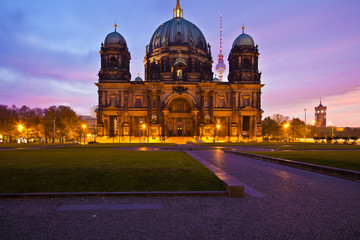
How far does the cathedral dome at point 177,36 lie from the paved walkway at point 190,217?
72039mm

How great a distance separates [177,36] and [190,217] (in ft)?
248

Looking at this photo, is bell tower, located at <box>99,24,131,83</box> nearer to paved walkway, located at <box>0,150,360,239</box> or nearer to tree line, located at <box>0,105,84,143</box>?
tree line, located at <box>0,105,84,143</box>

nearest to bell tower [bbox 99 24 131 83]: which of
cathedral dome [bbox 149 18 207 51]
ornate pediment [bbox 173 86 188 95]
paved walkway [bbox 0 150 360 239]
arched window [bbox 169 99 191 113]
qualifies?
ornate pediment [bbox 173 86 188 95]

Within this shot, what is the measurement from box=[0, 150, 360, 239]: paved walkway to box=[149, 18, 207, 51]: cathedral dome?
72039mm

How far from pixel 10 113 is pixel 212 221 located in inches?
3077

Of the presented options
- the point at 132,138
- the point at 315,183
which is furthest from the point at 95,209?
the point at 132,138

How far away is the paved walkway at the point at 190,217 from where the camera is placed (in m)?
5.87

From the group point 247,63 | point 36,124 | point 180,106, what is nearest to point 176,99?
point 180,106

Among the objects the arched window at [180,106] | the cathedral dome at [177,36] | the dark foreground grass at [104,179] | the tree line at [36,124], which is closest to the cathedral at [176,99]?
the arched window at [180,106]

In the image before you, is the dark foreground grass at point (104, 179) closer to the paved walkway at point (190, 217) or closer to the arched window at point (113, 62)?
the paved walkway at point (190, 217)

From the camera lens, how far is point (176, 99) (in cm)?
6981

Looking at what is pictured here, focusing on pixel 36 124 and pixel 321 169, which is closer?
pixel 321 169

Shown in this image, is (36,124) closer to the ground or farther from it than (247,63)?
closer to the ground

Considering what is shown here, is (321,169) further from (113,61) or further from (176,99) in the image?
(113,61)
